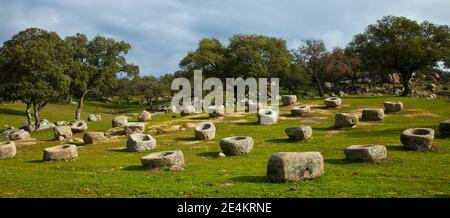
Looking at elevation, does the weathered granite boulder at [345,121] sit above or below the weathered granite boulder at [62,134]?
above

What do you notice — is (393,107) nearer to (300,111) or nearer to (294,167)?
(300,111)

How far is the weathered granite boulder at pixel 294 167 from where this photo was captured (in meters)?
18.7

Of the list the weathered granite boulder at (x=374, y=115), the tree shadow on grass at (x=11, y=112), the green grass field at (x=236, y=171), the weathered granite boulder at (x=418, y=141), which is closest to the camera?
the green grass field at (x=236, y=171)

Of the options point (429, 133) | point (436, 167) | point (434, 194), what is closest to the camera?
point (434, 194)

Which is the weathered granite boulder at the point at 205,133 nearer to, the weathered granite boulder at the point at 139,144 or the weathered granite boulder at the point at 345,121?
the weathered granite boulder at the point at 139,144

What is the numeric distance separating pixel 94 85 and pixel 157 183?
5750 cm

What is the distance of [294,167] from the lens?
18.7 m

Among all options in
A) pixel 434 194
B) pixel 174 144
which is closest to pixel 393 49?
pixel 174 144

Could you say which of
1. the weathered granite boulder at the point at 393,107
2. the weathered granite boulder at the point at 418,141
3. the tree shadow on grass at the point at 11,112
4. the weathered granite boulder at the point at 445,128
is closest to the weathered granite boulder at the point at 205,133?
the weathered granite boulder at the point at 418,141

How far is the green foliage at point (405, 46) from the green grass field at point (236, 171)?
35.5 m

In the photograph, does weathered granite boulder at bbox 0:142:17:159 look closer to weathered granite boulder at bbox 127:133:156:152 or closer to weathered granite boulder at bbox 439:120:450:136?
weathered granite boulder at bbox 127:133:156:152

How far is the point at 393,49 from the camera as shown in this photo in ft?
245

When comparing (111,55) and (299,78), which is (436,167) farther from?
(299,78)

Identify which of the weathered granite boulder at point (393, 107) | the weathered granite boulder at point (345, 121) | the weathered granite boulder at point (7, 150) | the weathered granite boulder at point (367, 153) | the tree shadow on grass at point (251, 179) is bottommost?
the weathered granite boulder at point (7, 150)
